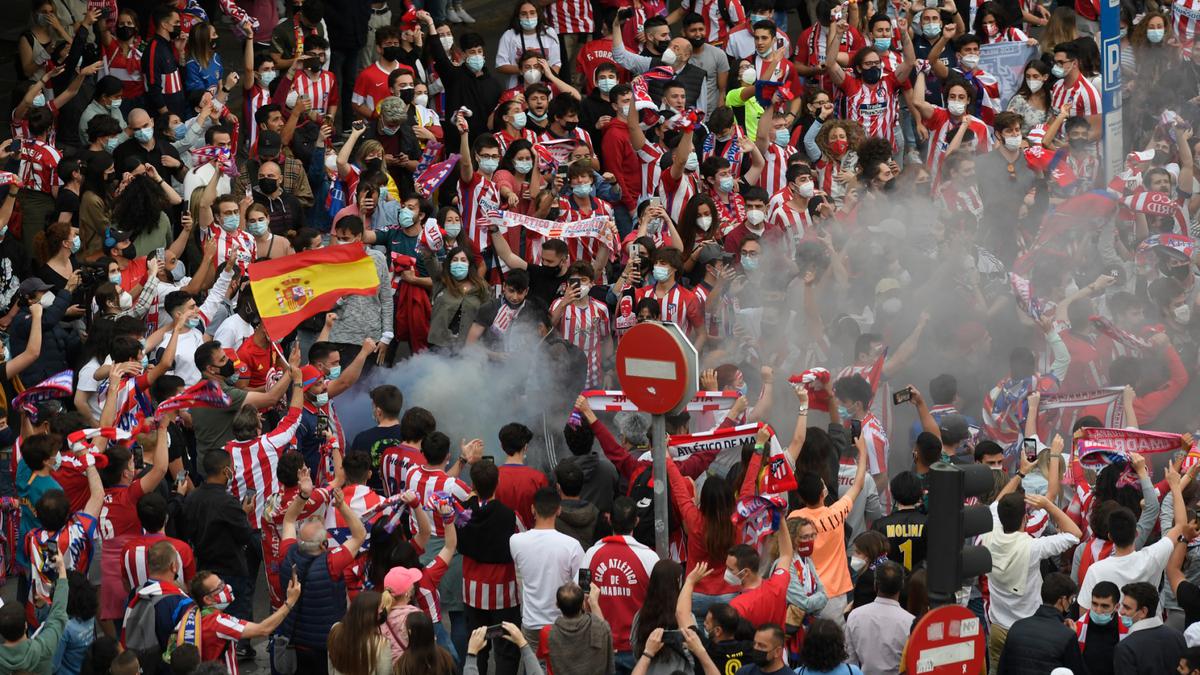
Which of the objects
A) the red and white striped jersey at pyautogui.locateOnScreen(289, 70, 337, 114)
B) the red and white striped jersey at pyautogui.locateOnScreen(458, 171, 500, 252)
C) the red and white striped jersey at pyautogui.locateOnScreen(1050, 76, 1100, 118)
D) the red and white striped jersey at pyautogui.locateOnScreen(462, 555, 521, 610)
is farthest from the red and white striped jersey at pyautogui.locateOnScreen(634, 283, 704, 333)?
the red and white striped jersey at pyautogui.locateOnScreen(1050, 76, 1100, 118)

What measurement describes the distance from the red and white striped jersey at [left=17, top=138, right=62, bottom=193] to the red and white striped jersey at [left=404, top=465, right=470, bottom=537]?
21.3ft

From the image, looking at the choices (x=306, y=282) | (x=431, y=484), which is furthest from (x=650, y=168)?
(x=431, y=484)

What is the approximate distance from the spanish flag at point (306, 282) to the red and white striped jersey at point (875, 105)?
20.2 ft

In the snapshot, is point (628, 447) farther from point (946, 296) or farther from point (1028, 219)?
point (1028, 219)

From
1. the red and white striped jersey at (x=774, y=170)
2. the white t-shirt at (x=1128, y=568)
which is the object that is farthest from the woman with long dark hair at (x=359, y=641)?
the red and white striped jersey at (x=774, y=170)

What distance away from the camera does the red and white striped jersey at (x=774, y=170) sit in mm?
17188

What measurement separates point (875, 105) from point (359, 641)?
1047 centimetres

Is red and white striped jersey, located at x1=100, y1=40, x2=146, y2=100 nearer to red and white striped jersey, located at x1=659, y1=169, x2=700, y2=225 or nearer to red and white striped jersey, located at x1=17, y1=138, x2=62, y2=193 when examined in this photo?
red and white striped jersey, located at x1=17, y1=138, x2=62, y2=193

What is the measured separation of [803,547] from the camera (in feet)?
33.3

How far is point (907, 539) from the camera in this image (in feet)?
34.5

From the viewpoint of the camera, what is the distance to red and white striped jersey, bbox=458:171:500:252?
1541 cm

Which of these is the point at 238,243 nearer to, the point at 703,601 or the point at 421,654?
the point at 703,601

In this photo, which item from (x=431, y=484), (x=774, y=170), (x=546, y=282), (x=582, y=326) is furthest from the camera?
(x=774, y=170)

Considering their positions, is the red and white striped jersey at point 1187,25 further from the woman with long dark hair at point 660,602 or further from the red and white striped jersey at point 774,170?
the woman with long dark hair at point 660,602
